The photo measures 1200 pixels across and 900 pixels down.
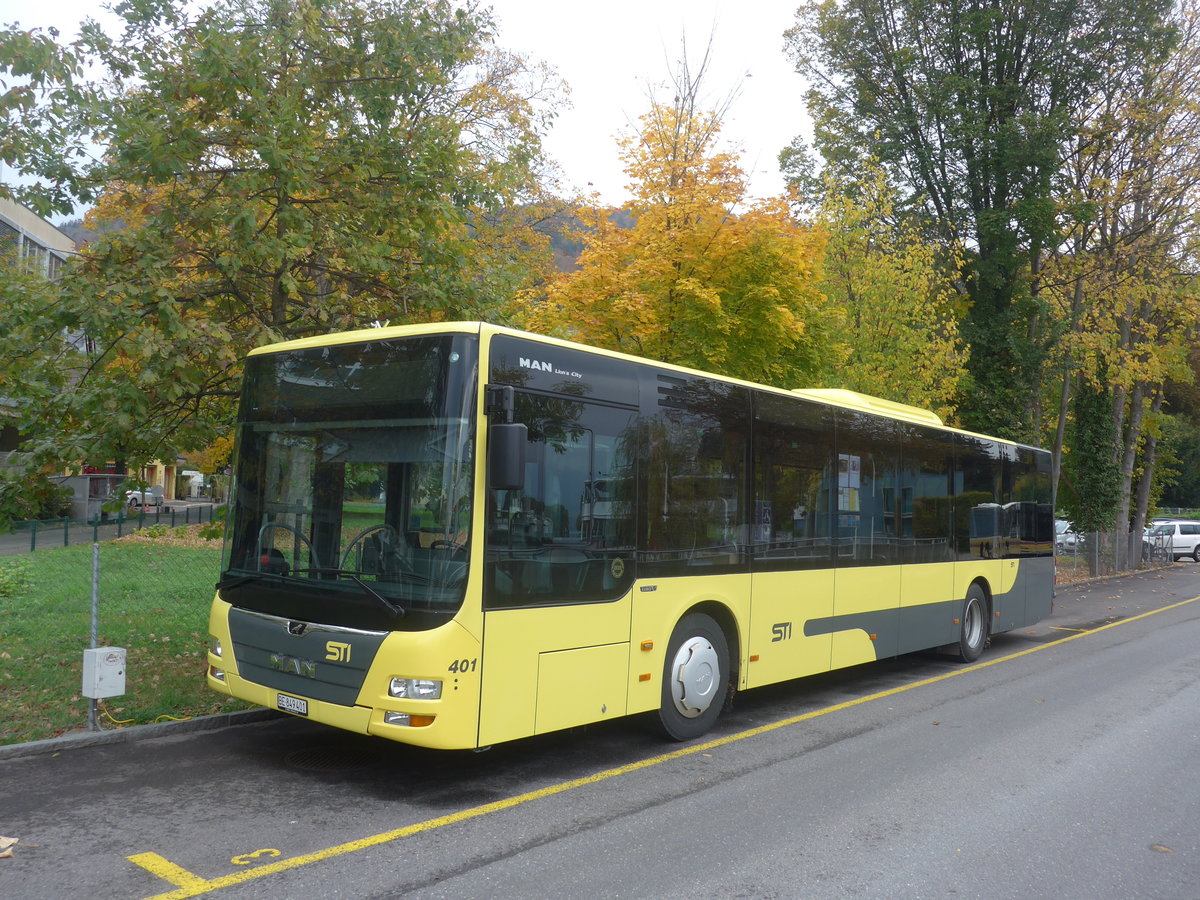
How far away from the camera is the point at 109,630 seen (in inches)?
440

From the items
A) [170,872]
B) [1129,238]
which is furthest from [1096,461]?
[170,872]

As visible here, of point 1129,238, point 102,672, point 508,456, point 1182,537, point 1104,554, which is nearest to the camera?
point 508,456

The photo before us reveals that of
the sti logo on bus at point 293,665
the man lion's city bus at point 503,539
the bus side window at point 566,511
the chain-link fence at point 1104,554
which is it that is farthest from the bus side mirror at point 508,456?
the chain-link fence at point 1104,554

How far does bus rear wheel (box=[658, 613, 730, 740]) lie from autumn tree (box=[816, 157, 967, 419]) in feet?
35.2

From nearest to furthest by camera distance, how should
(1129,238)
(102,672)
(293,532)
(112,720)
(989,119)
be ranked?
(293,532) < (102,672) < (112,720) < (989,119) < (1129,238)

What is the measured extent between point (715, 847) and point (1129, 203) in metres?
28.6

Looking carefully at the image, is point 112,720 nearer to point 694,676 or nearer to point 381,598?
point 381,598

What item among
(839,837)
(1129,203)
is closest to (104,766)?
(839,837)

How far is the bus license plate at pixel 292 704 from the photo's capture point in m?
6.13

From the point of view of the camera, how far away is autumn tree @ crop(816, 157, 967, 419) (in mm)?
18969

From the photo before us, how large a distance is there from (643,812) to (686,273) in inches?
381

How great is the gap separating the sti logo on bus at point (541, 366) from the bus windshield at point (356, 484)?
Result: 0.44 m

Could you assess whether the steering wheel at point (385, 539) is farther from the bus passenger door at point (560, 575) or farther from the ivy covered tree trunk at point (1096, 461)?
the ivy covered tree trunk at point (1096, 461)

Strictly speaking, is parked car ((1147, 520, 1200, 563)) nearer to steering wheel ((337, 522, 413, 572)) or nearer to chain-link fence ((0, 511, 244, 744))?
chain-link fence ((0, 511, 244, 744))
